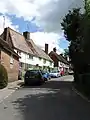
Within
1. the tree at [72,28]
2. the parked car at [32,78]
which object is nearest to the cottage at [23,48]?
the parked car at [32,78]

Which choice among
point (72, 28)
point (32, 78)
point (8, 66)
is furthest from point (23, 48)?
point (72, 28)

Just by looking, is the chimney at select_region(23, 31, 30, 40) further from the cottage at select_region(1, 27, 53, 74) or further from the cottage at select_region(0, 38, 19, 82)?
the cottage at select_region(0, 38, 19, 82)

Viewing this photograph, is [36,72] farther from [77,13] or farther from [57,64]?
[57,64]

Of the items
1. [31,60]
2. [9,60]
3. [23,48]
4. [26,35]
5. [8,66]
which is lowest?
[8,66]

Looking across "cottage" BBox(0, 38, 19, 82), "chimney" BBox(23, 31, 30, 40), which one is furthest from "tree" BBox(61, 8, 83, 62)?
"chimney" BBox(23, 31, 30, 40)

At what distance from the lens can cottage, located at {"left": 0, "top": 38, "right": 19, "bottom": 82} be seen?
36.6 metres

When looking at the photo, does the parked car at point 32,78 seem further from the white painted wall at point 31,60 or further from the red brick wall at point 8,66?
the white painted wall at point 31,60

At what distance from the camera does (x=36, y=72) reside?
3638cm

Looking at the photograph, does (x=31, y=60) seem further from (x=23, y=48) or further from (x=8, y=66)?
(x=8, y=66)

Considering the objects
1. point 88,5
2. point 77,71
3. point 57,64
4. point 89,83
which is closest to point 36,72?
point 77,71

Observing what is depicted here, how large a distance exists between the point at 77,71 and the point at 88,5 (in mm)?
16972

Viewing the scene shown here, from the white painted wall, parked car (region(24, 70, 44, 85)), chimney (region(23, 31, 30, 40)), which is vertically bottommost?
parked car (region(24, 70, 44, 85))

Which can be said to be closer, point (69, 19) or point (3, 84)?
point (3, 84)

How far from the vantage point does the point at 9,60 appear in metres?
39.4
